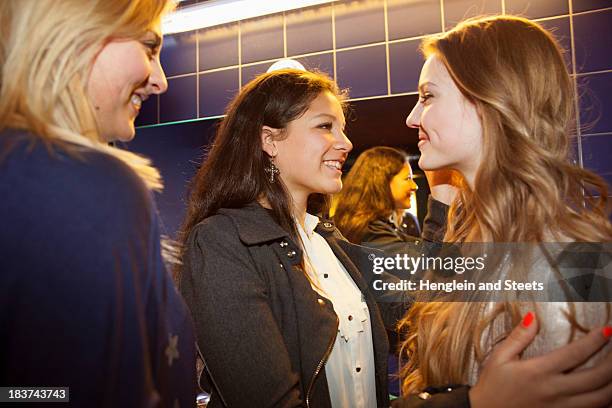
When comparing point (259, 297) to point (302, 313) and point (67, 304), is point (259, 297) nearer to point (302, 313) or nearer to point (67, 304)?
point (302, 313)

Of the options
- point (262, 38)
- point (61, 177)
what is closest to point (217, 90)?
point (262, 38)

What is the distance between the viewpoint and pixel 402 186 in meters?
1.98

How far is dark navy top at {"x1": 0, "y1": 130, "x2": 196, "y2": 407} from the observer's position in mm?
428

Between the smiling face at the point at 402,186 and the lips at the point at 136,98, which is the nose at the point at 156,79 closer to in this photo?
the lips at the point at 136,98

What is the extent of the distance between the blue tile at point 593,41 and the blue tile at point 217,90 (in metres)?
1.38

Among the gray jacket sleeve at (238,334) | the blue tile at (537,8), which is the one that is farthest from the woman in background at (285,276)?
the blue tile at (537,8)

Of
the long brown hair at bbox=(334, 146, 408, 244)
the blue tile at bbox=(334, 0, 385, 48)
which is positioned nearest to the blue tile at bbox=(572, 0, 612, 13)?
the blue tile at bbox=(334, 0, 385, 48)

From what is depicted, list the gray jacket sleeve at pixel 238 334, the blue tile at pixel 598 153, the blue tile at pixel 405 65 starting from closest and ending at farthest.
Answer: the gray jacket sleeve at pixel 238 334
the blue tile at pixel 598 153
the blue tile at pixel 405 65

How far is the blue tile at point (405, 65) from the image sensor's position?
1.96 metres

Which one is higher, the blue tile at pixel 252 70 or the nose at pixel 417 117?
the blue tile at pixel 252 70

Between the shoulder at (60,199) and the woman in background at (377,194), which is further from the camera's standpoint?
the woman in background at (377,194)

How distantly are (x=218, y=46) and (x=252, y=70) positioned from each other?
0.73 ft

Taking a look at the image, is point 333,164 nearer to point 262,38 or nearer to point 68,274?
point 68,274

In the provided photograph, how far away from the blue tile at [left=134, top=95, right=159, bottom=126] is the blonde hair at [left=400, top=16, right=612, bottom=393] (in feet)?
5.98
